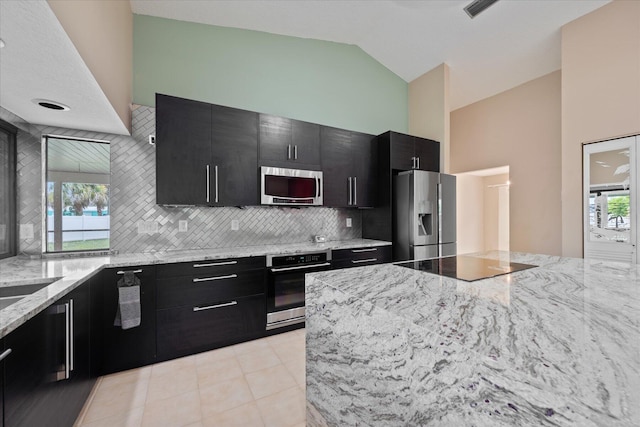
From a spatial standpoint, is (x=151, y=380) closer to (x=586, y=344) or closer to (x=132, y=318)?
(x=132, y=318)

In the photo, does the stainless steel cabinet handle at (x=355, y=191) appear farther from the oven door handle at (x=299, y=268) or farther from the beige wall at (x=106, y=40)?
the beige wall at (x=106, y=40)

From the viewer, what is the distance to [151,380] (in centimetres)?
206

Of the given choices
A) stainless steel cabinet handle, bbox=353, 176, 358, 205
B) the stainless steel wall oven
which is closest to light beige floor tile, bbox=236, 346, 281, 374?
the stainless steel wall oven

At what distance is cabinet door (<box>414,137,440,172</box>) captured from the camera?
3.78 metres

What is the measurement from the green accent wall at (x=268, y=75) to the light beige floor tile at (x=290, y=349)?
2642 millimetres

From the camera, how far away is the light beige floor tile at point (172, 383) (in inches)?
75.1

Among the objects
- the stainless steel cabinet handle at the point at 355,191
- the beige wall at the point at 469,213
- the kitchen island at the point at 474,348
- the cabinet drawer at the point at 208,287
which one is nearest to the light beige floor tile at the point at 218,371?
the cabinet drawer at the point at 208,287

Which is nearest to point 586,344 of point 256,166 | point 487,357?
point 487,357

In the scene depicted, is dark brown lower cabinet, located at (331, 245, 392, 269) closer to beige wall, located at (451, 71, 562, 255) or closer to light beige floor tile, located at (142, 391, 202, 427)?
light beige floor tile, located at (142, 391, 202, 427)

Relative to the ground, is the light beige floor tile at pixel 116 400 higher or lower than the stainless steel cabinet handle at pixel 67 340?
lower

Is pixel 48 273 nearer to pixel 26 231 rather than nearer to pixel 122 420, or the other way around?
pixel 26 231

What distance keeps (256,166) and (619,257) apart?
151 inches

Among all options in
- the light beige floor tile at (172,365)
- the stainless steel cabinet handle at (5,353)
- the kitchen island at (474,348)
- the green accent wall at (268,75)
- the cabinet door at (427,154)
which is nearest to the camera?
the kitchen island at (474,348)

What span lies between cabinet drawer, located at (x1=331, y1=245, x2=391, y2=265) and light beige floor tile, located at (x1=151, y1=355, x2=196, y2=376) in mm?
1635
